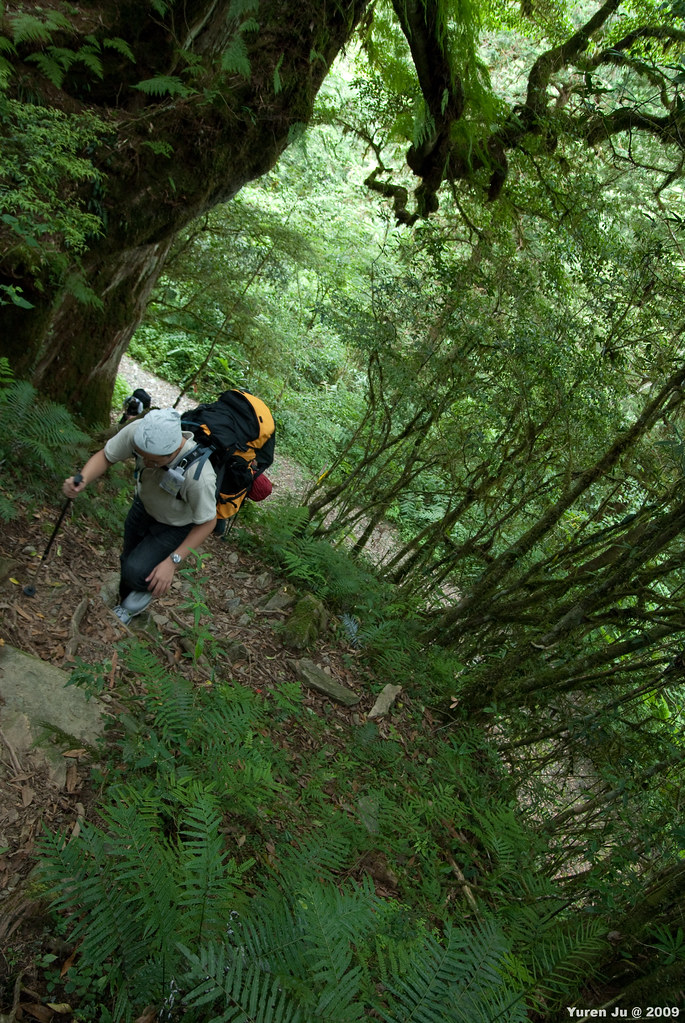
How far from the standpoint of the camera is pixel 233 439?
420 centimetres

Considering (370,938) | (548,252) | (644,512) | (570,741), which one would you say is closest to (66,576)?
(370,938)

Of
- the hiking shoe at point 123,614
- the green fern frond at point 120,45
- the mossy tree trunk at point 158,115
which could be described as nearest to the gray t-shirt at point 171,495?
the hiking shoe at point 123,614

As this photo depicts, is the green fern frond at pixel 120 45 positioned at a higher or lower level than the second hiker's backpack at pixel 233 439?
higher

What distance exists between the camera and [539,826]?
16.5 feet

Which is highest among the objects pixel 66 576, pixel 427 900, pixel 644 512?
pixel 644 512

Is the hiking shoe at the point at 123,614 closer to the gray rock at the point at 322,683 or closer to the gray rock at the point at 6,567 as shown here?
the gray rock at the point at 6,567

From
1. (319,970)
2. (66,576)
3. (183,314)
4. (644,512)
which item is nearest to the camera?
(319,970)

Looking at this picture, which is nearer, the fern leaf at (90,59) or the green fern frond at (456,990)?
the green fern frond at (456,990)

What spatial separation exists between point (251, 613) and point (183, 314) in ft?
16.5

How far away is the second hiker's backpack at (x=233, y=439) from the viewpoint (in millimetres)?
4145

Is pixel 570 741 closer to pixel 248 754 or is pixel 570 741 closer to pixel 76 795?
pixel 248 754

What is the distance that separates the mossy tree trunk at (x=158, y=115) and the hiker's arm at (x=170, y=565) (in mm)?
2094

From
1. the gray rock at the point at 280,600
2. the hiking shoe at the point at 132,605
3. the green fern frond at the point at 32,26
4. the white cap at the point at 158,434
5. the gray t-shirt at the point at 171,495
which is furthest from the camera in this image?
the gray rock at the point at 280,600

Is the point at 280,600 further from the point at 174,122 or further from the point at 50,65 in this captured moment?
the point at 50,65
